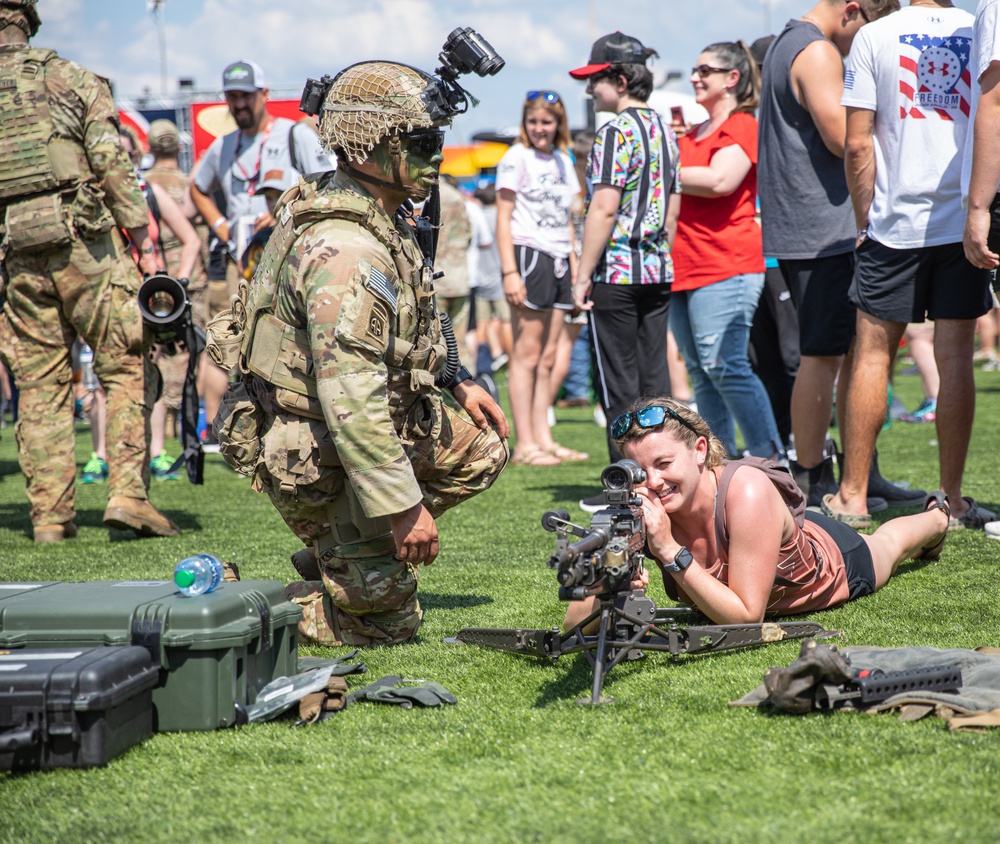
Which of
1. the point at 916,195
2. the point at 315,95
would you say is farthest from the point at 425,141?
the point at 916,195

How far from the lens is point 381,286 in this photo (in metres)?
3.19

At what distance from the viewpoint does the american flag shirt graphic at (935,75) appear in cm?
479

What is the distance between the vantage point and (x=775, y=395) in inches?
268

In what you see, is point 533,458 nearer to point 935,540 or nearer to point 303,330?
point 935,540

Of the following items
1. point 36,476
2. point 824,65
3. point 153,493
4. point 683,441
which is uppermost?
point 824,65

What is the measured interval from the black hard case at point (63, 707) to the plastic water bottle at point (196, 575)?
0.96 feet

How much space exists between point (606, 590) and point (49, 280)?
12.2 feet

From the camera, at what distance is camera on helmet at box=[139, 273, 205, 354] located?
549cm

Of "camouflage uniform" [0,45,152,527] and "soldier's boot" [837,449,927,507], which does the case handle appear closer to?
"camouflage uniform" [0,45,152,527]

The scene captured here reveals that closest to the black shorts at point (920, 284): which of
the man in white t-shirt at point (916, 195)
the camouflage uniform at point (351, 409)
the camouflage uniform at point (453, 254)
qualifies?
the man in white t-shirt at point (916, 195)

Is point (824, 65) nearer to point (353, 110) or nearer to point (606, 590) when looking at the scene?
point (353, 110)

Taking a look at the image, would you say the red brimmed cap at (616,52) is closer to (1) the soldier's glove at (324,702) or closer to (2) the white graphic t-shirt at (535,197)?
(2) the white graphic t-shirt at (535,197)

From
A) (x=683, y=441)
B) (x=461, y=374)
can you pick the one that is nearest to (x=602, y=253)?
(x=461, y=374)

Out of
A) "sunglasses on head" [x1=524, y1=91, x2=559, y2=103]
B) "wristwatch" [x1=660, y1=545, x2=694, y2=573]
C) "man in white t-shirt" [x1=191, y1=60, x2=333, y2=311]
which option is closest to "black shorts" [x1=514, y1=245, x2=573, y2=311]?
"sunglasses on head" [x1=524, y1=91, x2=559, y2=103]
